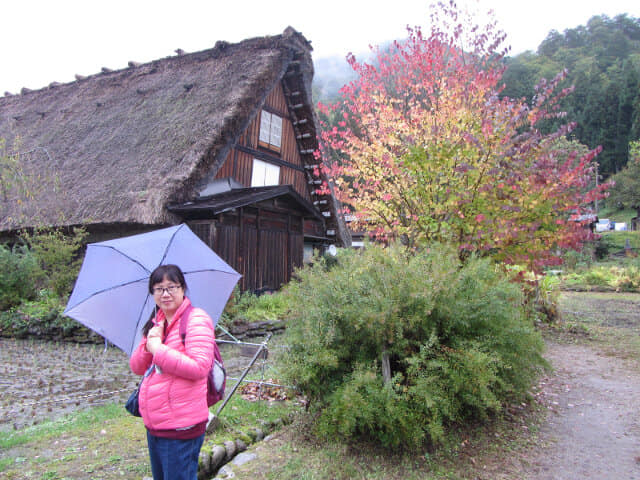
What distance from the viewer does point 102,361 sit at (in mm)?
6875

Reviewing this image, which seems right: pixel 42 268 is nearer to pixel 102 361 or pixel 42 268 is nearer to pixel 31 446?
pixel 102 361

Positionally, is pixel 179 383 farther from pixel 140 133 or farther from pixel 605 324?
pixel 140 133

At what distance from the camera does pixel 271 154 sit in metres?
12.7

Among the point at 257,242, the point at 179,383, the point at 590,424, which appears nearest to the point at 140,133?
the point at 257,242

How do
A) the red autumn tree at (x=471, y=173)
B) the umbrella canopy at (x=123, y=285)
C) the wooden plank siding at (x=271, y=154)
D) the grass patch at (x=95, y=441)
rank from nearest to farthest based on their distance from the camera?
the umbrella canopy at (x=123, y=285) < the grass patch at (x=95, y=441) < the red autumn tree at (x=471, y=173) < the wooden plank siding at (x=271, y=154)

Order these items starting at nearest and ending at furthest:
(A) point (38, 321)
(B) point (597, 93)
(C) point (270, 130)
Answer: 1. (A) point (38, 321)
2. (C) point (270, 130)
3. (B) point (597, 93)

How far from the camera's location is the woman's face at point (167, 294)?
7.13 ft

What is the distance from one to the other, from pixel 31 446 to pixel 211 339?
265 centimetres

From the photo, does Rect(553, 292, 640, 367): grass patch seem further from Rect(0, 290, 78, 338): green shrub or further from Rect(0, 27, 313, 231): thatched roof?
Rect(0, 290, 78, 338): green shrub

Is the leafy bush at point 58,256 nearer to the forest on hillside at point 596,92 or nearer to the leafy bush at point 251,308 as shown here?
the leafy bush at point 251,308

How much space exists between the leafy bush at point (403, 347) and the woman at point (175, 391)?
1270 millimetres

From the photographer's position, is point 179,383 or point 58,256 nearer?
point 179,383

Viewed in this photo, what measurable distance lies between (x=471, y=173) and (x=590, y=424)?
312 centimetres

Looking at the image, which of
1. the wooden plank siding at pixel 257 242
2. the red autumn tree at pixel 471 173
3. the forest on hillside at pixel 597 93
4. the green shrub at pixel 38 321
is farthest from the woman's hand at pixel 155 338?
the forest on hillside at pixel 597 93
